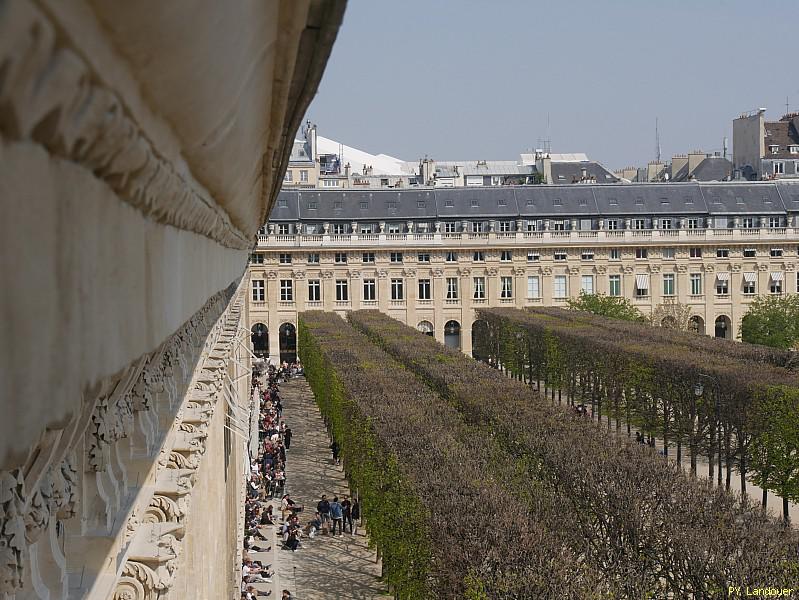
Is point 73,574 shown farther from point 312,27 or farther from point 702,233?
point 702,233

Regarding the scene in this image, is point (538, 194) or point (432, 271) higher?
point (538, 194)

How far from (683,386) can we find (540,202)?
33960 millimetres

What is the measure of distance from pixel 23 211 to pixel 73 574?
2224mm

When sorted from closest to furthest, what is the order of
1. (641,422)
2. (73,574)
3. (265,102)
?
(73,574) < (265,102) < (641,422)

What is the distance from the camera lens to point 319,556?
2631cm

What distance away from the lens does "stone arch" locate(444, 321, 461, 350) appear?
221 ft

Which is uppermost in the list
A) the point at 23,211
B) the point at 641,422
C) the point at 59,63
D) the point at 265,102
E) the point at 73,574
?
the point at 265,102

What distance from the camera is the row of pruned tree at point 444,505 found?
46.0ft

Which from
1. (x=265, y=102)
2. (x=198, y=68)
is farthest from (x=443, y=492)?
(x=198, y=68)

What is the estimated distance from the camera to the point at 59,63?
1152 mm

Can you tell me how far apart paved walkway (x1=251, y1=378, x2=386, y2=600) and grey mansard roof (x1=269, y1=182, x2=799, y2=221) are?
95.4 ft

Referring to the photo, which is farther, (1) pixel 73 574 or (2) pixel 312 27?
(1) pixel 73 574

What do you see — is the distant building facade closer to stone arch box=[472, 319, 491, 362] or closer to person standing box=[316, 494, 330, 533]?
stone arch box=[472, 319, 491, 362]

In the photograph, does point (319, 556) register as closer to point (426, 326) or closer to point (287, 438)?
point (287, 438)
